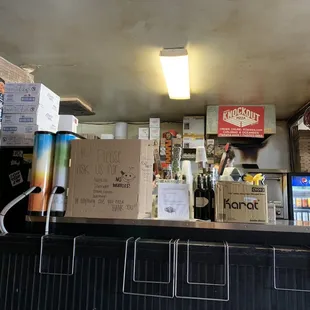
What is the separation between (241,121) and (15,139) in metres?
3.38

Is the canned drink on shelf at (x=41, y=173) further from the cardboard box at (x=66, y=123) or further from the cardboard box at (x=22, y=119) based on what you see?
the cardboard box at (x=66, y=123)

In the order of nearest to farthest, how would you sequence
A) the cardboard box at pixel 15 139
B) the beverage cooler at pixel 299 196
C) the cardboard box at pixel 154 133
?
the cardboard box at pixel 15 139 → the beverage cooler at pixel 299 196 → the cardboard box at pixel 154 133

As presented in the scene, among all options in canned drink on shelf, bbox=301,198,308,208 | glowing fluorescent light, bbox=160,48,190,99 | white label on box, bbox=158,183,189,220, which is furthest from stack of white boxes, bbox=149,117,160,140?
white label on box, bbox=158,183,189,220

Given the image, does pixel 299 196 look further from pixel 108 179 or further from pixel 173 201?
pixel 108 179

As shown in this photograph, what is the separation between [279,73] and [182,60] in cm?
116

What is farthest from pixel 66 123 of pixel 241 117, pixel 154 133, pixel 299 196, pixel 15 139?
pixel 299 196

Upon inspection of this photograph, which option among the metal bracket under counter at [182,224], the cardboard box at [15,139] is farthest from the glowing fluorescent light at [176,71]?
the metal bracket under counter at [182,224]

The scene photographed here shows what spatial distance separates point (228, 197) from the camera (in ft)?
4.47

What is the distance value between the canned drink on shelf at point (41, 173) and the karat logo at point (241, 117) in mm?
3513

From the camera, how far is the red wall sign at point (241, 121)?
172 inches

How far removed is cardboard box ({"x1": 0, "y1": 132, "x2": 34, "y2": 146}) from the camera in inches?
66.0

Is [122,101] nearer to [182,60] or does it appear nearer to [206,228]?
[182,60]

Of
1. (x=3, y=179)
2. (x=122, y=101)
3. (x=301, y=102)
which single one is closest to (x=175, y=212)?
(x=3, y=179)

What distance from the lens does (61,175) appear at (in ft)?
4.22
